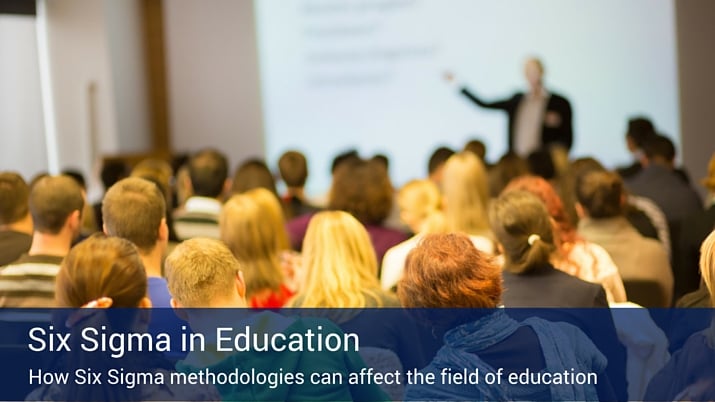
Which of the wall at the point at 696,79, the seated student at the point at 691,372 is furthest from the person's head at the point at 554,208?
the wall at the point at 696,79

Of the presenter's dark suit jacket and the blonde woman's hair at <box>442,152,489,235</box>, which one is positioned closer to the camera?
the blonde woman's hair at <box>442,152,489,235</box>

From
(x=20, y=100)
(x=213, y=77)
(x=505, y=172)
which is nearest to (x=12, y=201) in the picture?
(x=505, y=172)

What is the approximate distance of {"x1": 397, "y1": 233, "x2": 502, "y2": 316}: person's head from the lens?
8.73 ft

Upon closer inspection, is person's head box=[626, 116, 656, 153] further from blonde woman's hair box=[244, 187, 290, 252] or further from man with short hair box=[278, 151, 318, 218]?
blonde woman's hair box=[244, 187, 290, 252]

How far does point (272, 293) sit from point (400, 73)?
23.5ft

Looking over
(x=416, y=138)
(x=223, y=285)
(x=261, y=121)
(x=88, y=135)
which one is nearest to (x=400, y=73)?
(x=416, y=138)

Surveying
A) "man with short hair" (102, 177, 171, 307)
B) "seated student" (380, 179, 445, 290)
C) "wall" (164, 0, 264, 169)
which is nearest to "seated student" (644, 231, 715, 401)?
"man with short hair" (102, 177, 171, 307)

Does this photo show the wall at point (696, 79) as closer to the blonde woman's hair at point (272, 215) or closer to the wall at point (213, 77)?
the wall at point (213, 77)

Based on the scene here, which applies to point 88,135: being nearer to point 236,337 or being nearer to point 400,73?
point 400,73

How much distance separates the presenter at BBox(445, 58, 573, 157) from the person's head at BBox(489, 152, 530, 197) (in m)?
3.05

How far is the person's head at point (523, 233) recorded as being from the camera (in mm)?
3684

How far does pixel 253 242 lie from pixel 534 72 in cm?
599

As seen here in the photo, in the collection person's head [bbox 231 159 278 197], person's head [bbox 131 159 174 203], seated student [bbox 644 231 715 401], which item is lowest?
seated student [bbox 644 231 715 401]

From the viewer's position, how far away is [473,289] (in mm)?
2656
